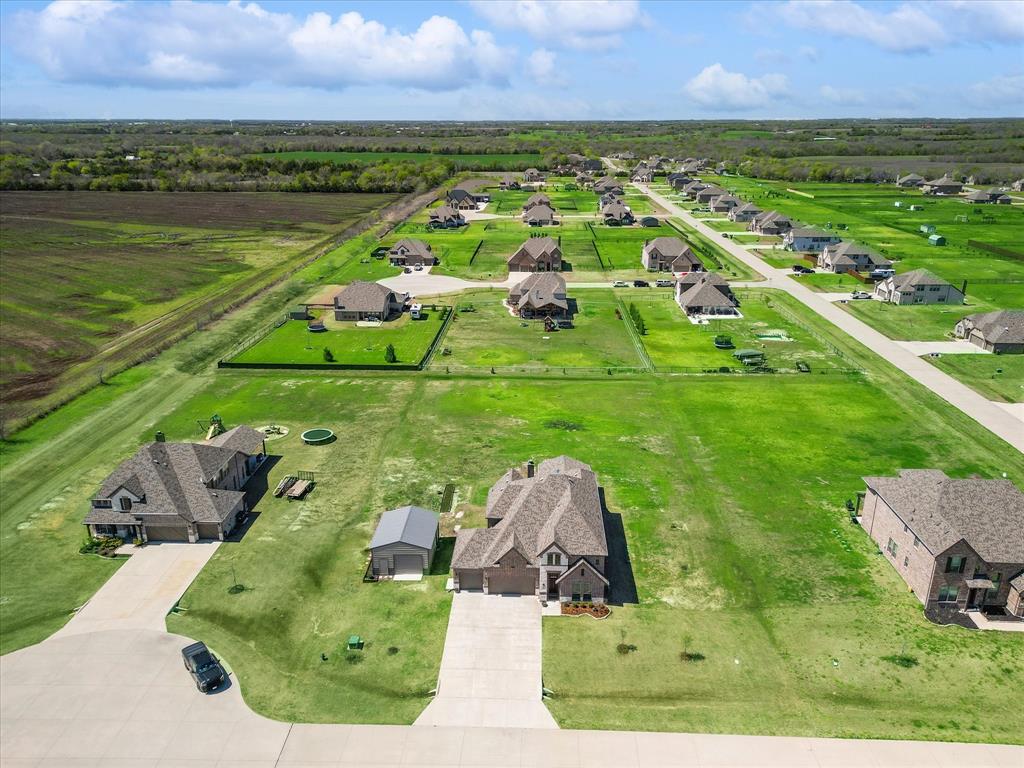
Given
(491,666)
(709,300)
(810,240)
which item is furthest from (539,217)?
(491,666)

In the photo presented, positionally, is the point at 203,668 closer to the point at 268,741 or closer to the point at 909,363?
the point at 268,741

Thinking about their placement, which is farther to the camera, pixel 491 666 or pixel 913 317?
pixel 913 317

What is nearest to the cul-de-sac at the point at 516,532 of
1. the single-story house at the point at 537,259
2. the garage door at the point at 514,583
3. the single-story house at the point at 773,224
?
the garage door at the point at 514,583

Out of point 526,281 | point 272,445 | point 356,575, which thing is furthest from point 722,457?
point 526,281

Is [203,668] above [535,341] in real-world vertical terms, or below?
below

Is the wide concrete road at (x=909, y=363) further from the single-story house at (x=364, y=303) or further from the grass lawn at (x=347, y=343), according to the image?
the single-story house at (x=364, y=303)

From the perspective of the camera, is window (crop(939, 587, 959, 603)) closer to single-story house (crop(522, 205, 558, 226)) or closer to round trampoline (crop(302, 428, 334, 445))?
round trampoline (crop(302, 428, 334, 445))

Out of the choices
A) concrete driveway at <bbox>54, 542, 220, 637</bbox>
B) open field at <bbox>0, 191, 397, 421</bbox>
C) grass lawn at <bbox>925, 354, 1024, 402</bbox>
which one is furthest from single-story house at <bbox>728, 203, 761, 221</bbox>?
concrete driveway at <bbox>54, 542, 220, 637</bbox>
